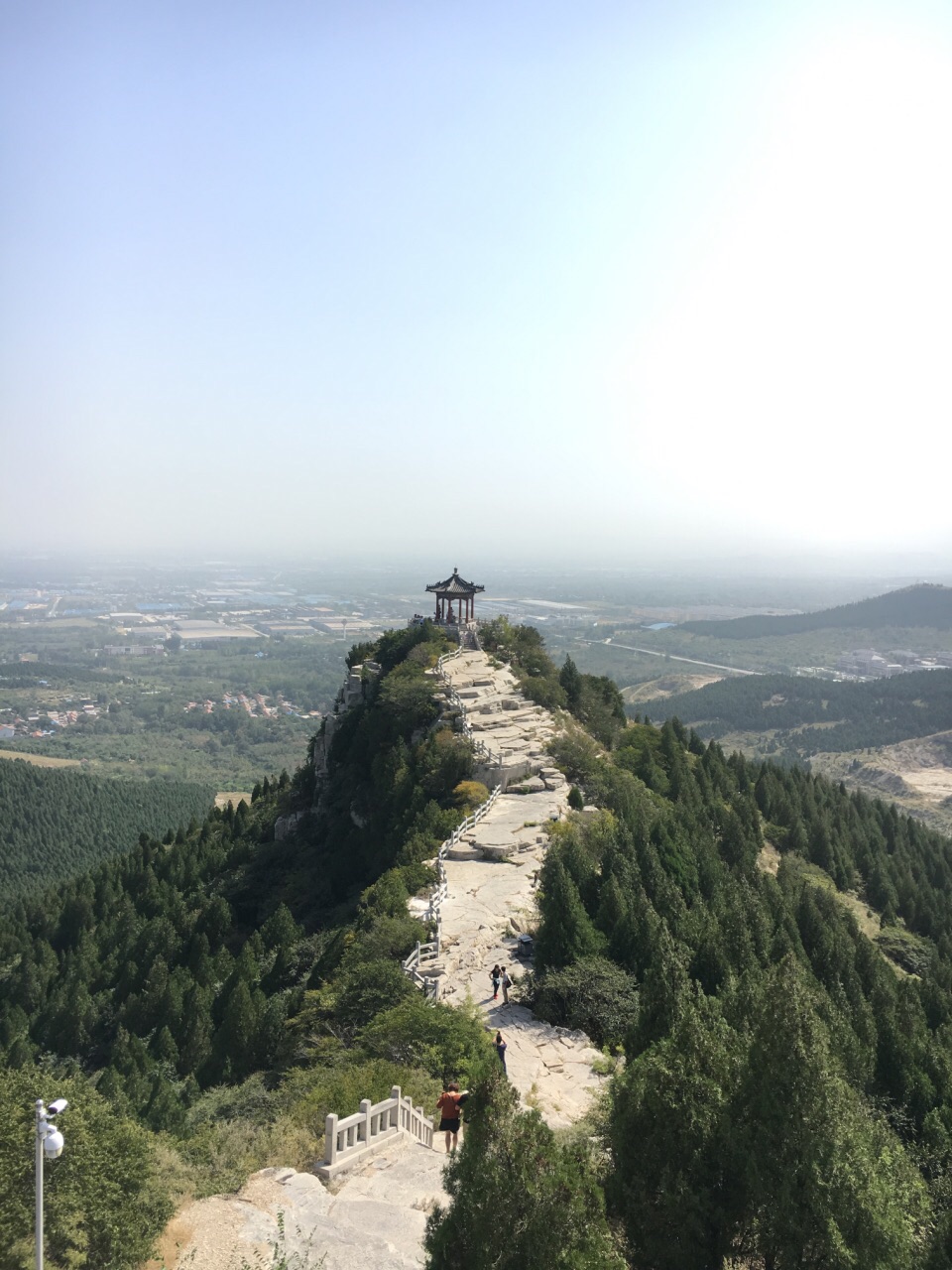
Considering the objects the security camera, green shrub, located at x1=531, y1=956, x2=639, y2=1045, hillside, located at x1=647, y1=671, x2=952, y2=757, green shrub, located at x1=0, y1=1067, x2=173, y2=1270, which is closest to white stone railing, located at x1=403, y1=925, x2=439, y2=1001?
green shrub, located at x1=531, y1=956, x2=639, y2=1045

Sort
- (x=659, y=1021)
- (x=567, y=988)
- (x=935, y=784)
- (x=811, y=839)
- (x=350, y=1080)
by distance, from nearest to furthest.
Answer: (x=659, y=1021) < (x=350, y=1080) < (x=567, y=988) < (x=811, y=839) < (x=935, y=784)

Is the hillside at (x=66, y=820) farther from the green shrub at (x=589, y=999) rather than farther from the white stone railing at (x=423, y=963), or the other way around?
the green shrub at (x=589, y=999)

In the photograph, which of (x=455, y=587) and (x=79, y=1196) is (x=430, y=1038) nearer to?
Result: (x=79, y=1196)

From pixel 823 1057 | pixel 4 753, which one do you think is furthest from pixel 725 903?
pixel 4 753

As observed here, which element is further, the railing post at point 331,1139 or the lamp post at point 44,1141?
the railing post at point 331,1139

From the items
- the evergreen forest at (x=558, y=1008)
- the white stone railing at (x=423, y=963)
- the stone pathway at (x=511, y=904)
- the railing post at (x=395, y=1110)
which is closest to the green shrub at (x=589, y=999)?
the evergreen forest at (x=558, y=1008)

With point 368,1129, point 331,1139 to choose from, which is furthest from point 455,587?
point 331,1139

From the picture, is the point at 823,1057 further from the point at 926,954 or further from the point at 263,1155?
the point at 926,954
